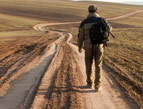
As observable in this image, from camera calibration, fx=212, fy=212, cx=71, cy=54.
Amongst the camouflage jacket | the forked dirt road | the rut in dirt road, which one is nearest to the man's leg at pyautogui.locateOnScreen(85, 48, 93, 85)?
the camouflage jacket

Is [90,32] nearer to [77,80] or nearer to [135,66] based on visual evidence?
[77,80]

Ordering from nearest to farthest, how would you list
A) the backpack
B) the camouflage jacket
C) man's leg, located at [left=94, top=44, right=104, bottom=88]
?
the backpack → the camouflage jacket → man's leg, located at [left=94, top=44, right=104, bottom=88]

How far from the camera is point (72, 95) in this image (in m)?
6.06

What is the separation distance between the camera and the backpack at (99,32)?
5.97 meters

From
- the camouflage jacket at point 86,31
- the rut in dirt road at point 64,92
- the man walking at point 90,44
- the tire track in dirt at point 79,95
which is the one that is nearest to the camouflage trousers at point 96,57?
the man walking at point 90,44

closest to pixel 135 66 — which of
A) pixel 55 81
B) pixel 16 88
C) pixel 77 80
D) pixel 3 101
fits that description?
pixel 77 80

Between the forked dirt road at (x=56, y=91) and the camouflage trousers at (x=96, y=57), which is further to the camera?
the camouflage trousers at (x=96, y=57)

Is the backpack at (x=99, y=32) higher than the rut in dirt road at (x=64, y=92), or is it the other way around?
the backpack at (x=99, y=32)

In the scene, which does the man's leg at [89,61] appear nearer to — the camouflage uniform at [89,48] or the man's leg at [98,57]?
the camouflage uniform at [89,48]

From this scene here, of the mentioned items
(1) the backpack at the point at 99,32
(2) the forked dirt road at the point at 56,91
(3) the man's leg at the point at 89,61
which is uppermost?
(1) the backpack at the point at 99,32

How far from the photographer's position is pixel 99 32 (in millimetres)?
6012

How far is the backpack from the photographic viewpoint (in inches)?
235

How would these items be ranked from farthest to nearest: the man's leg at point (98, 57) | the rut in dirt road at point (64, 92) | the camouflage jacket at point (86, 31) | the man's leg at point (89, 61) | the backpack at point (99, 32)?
the man's leg at point (89, 61)
the man's leg at point (98, 57)
the camouflage jacket at point (86, 31)
the backpack at point (99, 32)
the rut in dirt road at point (64, 92)

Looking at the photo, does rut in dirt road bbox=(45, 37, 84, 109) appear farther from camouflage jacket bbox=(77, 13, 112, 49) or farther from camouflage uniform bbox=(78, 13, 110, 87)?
camouflage jacket bbox=(77, 13, 112, 49)
